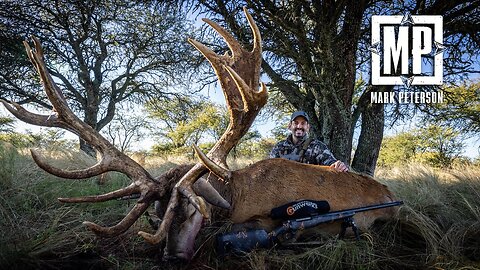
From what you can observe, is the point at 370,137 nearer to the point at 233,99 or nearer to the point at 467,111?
the point at 233,99

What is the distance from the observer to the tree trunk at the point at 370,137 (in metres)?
6.87

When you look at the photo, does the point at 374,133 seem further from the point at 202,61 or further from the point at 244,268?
the point at 244,268

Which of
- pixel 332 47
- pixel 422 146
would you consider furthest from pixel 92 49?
pixel 422 146

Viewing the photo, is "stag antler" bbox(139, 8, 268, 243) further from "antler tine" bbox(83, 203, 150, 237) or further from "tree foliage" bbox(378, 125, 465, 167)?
"tree foliage" bbox(378, 125, 465, 167)

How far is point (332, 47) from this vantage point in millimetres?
5703

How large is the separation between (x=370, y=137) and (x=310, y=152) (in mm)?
3241

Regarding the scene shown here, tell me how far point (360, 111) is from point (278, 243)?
18.3ft

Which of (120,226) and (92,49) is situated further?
(92,49)

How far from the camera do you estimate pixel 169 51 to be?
13258 millimetres

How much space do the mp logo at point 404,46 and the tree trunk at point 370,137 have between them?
70 cm

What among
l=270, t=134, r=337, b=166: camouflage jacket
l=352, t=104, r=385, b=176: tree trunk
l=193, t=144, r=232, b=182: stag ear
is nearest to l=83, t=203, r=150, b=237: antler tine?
l=193, t=144, r=232, b=182: stag ear

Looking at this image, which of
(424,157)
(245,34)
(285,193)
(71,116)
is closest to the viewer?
(71,116)

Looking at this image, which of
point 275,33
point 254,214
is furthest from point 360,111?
point 254,214

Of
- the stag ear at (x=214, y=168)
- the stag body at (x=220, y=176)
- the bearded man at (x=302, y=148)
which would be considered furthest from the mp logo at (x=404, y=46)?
the stag ear at (x=214, y=168)
